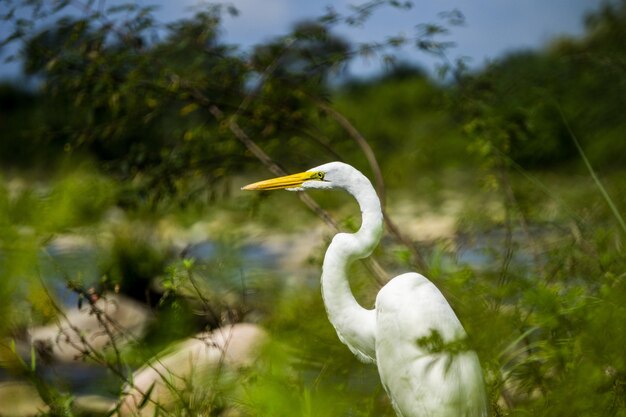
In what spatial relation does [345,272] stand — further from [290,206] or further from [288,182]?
[290,206]

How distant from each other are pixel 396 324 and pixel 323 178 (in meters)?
0.38

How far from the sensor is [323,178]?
179 cm

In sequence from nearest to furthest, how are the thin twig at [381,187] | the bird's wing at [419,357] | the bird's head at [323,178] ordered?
the bird's wing at [419,357], the bird's head at [323,178], the thin twig at [381,187]

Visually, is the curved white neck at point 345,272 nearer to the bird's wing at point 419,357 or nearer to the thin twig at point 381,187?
the bird's wing at point 419,357

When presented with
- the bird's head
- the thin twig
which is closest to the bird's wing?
the bird's head

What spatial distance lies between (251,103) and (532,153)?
1.39 metres

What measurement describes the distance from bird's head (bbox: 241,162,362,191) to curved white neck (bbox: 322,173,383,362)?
0.02 metres

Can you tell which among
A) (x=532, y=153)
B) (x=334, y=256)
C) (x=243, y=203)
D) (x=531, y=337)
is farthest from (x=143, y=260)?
(x=334, y=256)

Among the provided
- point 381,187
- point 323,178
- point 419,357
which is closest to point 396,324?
point 419,357

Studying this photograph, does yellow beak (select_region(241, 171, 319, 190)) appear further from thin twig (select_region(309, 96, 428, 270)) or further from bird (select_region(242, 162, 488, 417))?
thin twig (select_region(309, 96, 428, 270))

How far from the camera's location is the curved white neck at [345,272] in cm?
173

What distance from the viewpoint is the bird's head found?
5.74 feet

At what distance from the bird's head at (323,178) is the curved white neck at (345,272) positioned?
23 mm

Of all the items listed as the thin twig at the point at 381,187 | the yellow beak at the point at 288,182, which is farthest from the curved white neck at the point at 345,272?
the thin twig at the point at 381,187
